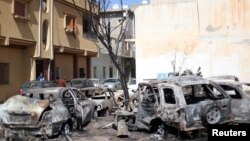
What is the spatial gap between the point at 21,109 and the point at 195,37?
22022 millimetres

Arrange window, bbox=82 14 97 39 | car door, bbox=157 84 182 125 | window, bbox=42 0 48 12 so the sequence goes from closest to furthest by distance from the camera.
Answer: car door, bbox=157 84 182 125
window, bbox=42 0 48 12
window, bbox=82 14 97 39

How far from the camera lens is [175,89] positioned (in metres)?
12.7

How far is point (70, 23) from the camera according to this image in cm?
3503

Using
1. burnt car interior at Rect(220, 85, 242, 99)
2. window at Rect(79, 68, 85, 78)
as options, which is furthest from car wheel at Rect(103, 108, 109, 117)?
window at Rect(79, 68, 85, 78)

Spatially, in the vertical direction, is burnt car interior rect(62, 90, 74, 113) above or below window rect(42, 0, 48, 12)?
below

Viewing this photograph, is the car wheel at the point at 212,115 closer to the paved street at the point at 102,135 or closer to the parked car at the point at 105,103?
the paved street at the point at 102,135

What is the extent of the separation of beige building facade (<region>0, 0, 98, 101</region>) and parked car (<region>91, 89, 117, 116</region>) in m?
8.04

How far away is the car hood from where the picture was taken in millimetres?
12688

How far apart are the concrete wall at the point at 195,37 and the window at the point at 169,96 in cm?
1983

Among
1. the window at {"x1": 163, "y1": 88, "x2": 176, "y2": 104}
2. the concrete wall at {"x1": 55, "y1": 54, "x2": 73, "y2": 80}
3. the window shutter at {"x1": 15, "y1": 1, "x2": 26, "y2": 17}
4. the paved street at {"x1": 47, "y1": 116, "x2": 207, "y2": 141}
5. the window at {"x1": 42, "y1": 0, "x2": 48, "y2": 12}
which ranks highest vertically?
the window at {"x1": 42, "y1": 0, "x2": 48, "y2": 12}

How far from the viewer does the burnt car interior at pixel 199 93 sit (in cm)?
1323

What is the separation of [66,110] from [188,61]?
20797 mm

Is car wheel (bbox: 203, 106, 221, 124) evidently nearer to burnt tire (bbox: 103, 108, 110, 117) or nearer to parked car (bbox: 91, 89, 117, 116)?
parked car (bbox: 91, 89, 117, 116)

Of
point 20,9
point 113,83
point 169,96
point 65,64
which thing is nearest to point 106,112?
point 169,96
